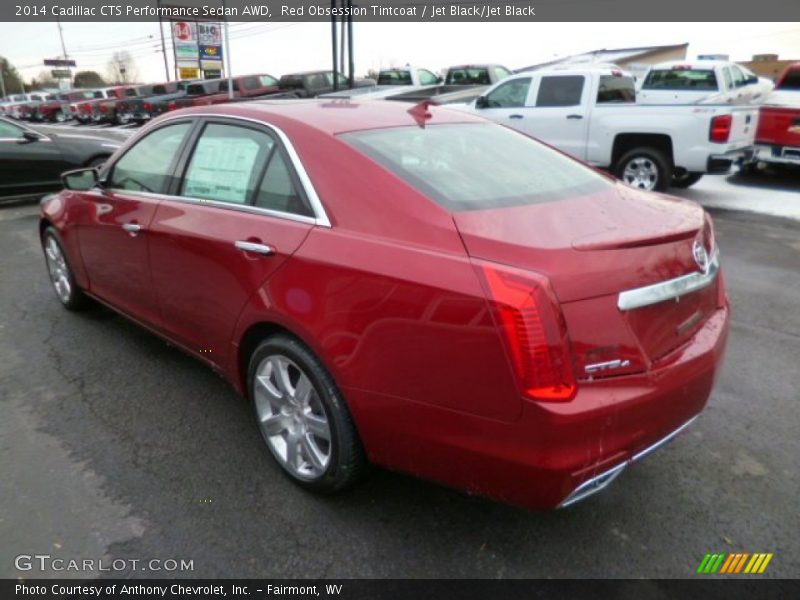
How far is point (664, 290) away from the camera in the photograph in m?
2.07

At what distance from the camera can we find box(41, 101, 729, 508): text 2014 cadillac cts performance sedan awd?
1.88 metres

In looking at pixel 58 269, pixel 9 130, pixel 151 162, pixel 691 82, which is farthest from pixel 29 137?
pixel 691 82

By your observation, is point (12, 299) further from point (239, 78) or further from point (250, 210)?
point (239, 78)

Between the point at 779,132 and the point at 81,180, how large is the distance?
9.64 m

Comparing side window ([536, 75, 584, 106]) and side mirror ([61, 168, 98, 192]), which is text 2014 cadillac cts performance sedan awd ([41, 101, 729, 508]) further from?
side window ([536, 75, 584, 106])

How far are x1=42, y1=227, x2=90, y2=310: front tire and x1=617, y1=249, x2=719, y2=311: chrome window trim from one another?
403 centimetres

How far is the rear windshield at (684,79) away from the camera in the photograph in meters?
10.7

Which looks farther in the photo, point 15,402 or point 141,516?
point 15,402

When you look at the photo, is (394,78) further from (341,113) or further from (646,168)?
(341,113)

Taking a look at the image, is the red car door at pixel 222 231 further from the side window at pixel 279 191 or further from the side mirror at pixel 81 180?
the side mirror at pixel 81 180

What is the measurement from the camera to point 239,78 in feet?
71.5
